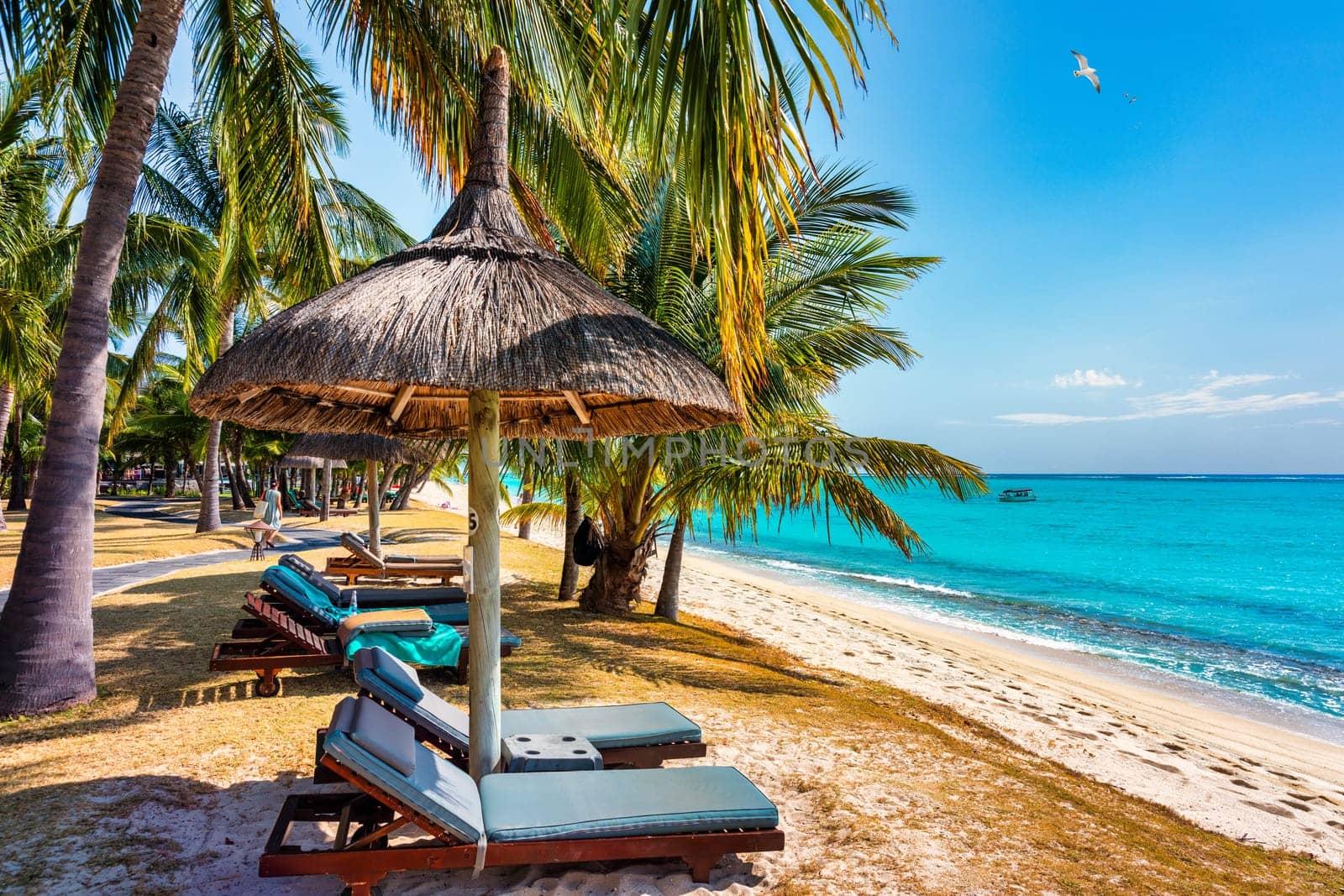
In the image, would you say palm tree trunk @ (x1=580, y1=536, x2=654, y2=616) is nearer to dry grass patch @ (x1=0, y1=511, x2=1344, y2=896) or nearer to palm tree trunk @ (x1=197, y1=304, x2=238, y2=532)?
dry grass patch @ (x1=0, y1=511, x2=1344, y2=896)

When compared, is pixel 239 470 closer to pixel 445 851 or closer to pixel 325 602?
pixel 325 602

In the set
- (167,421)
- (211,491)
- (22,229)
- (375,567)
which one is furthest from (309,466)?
(375,567)

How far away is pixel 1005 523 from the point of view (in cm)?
4750

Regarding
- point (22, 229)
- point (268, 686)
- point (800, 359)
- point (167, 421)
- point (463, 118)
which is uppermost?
point (22, 229)

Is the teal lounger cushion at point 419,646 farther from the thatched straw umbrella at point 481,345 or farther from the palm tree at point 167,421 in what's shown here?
the palm tree at point 167,421

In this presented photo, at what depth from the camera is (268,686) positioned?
17.2 feet

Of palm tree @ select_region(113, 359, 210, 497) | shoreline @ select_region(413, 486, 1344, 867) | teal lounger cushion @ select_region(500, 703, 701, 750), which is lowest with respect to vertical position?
shoreline @ select_region(413, 486, 1344, 867)

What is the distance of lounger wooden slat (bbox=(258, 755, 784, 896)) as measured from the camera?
259cm

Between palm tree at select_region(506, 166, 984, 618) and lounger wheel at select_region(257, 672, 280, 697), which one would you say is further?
Answer: palm tree at select_region(506, 166, 984, 618)

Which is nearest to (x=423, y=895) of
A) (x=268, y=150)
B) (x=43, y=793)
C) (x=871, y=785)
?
(x=43, y=793)

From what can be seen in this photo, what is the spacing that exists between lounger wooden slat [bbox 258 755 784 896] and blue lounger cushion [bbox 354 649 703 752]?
661 mm

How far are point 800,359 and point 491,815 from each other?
5.87 meters

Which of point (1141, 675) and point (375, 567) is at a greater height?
point (375, 567)

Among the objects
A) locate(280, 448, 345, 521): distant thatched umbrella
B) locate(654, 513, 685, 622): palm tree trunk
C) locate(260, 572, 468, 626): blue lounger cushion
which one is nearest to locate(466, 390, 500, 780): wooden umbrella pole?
locate(260, 572, 468, 626): blue lounger cushion
